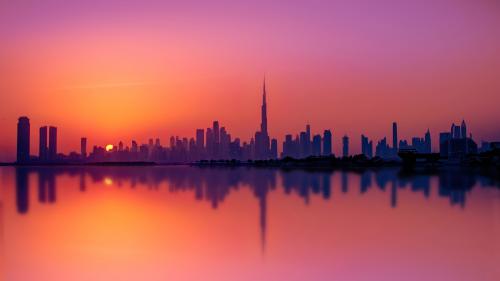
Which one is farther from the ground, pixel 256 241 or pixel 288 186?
pixel 288 186

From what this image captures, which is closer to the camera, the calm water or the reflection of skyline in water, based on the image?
the calm water

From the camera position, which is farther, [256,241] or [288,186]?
[288,186]

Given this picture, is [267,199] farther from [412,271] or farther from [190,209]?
[412,271]

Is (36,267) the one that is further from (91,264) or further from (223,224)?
(223,224)

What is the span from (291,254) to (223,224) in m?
7.75

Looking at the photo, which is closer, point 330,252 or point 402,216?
point 330,252

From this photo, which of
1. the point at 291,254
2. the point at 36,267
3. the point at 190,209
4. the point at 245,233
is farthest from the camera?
the point at 190,209

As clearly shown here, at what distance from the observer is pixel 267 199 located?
39000 mm

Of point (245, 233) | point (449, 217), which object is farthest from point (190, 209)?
point (449, 217)

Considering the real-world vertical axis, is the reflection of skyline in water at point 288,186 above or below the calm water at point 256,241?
above

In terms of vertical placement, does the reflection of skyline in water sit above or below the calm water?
above

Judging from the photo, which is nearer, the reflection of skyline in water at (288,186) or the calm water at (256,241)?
the calm water at (256,241)

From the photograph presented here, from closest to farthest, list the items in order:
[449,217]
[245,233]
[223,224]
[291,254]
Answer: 1. [291,254]
2. [245,233]
3. [223,224]
4. [449,217]

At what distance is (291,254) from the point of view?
1783cm
